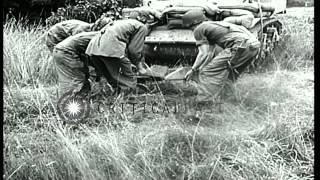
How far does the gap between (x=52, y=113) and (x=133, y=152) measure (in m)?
1.77

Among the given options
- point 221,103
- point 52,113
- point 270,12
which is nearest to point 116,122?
point 52,113

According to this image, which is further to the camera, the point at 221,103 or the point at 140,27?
the point at 140,27

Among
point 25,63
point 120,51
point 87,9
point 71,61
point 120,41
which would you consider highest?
point 120,41

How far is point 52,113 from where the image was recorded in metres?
5.79

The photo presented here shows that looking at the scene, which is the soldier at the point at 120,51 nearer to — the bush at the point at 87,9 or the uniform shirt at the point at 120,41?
the uniform shirt at the point at 120,41

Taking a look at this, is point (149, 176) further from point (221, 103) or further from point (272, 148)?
point (221, 103)

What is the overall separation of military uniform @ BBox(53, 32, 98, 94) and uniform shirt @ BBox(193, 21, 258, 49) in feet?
4.53

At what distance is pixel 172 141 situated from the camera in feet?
15.2

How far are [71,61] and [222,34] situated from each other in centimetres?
194

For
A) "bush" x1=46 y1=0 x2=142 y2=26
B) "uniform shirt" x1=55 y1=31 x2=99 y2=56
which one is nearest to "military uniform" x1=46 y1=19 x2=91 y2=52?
"uniform shirt" x1=55 y1=31 x2=99 y2=56

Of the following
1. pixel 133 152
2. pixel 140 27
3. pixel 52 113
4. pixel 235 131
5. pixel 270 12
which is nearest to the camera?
pixel 133 152

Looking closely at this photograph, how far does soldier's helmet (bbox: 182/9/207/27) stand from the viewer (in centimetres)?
717

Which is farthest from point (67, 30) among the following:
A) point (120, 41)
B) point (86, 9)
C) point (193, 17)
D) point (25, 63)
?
point (86, 9)

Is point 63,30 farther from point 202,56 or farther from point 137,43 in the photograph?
point 202,56
